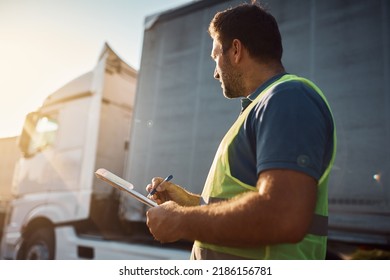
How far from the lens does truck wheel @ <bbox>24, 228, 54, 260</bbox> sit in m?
4.00

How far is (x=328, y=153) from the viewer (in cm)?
105

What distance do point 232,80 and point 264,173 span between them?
47cm

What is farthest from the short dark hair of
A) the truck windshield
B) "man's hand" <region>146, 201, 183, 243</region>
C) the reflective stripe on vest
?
the truck windshield

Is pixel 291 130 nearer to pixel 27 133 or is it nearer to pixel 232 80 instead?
pixel 232 80

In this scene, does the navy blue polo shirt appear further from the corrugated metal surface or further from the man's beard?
the corrugated metal surface

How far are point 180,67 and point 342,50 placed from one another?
144cm

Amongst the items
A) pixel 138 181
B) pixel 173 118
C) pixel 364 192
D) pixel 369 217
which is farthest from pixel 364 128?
pixel 138 181

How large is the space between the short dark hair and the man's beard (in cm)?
7

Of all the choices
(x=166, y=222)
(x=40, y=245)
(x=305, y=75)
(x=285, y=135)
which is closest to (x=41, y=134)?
(x=40, y=245)

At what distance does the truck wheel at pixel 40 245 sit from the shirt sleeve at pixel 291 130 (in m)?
3.61

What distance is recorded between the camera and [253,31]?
4.01ft

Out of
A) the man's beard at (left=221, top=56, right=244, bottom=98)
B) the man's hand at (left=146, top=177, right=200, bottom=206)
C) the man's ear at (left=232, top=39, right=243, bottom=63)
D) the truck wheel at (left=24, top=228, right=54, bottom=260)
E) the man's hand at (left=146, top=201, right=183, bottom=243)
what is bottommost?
the truck wheel at (left=24, top=228, right=54, bottom=260)

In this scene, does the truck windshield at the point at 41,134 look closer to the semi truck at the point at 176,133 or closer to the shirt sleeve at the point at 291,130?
the semi truck at the point at 176,133

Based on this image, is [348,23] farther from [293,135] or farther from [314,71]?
[293,135]
